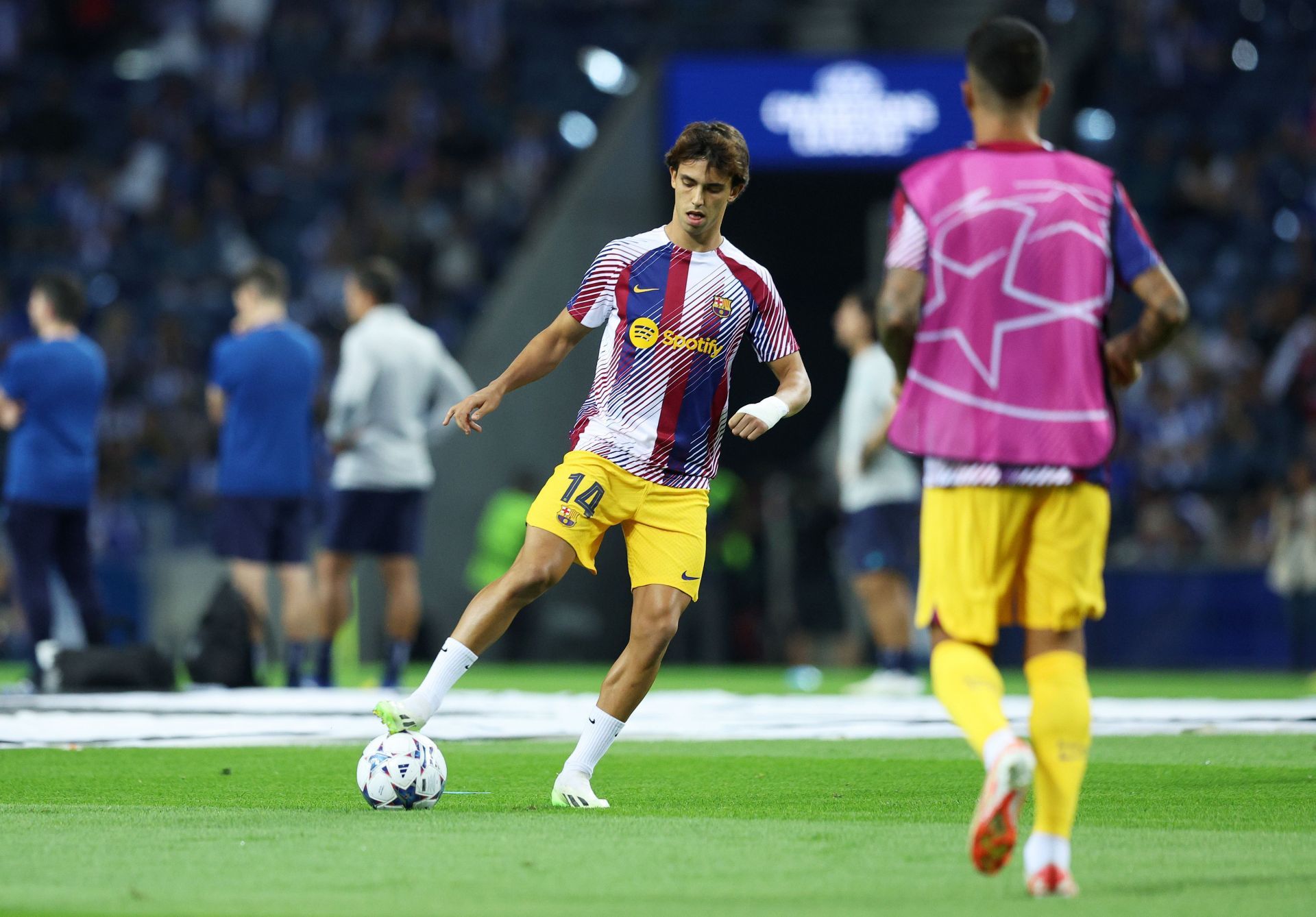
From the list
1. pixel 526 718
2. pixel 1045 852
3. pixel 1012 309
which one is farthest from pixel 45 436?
pixel 1045 852

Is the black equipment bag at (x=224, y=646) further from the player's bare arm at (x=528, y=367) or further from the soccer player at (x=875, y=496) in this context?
the player's bare arm at (x=528, y=367)

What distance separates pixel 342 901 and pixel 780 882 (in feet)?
3.33

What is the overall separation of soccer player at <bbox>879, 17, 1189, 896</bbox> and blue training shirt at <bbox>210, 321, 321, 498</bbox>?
8219mm

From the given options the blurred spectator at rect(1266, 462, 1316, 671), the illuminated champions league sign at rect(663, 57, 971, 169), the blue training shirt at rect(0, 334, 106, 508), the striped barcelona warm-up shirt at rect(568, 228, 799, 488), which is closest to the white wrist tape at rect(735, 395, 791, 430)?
the striped barcelona warm-up shirt at rect(568, 228, 799, 488)

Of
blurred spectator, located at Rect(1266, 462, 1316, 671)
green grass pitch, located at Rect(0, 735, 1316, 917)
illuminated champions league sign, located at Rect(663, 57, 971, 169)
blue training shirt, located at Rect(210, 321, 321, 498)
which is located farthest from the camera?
illuminated champions league sign, located at Rect(663, 57, 971, 169)

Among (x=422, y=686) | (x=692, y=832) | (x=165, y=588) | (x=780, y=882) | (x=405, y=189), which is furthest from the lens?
(x=405, y=189)

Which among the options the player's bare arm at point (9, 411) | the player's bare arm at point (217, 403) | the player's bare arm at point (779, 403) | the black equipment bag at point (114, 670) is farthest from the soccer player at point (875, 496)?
the player's bare arm at point (779, 403)

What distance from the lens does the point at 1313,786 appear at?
665cm

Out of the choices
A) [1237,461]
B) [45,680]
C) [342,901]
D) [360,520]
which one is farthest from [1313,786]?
[1237,461]

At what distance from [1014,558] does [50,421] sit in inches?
342

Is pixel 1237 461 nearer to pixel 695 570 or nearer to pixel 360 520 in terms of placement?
pixel 360 520

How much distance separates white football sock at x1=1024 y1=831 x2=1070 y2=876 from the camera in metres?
4.29

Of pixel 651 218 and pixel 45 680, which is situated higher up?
pixel 651 218

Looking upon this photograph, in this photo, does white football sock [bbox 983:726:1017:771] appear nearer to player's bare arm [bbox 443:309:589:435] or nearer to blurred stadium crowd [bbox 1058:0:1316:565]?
player's bare arm [bbox 443:309:589:435]
